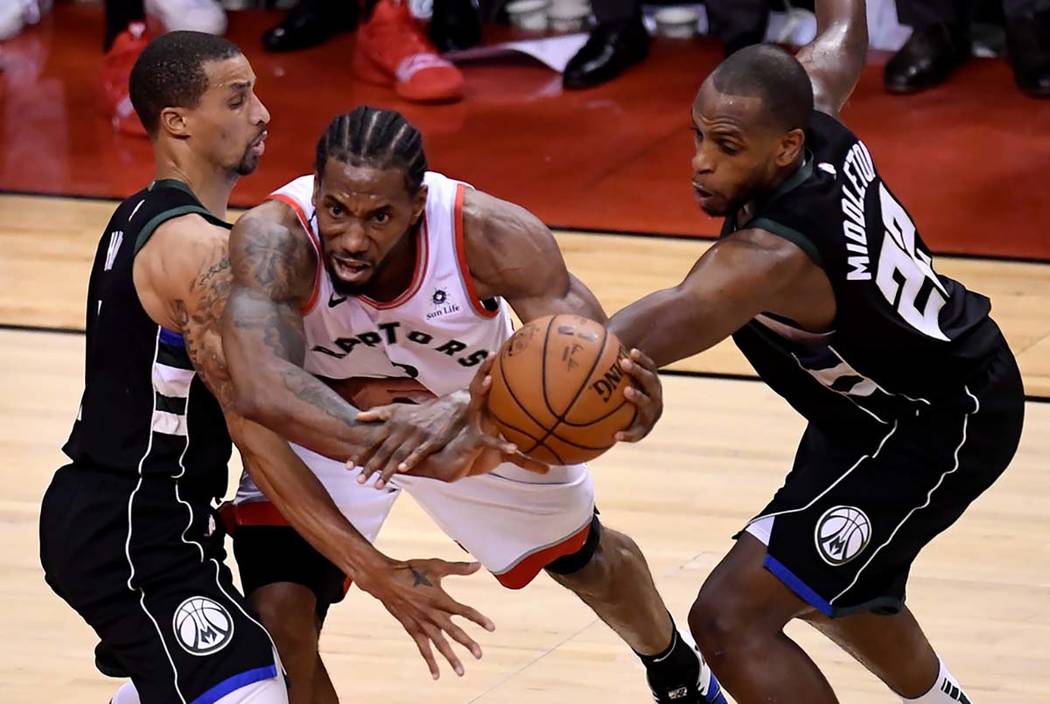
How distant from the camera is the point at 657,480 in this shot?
257 inches

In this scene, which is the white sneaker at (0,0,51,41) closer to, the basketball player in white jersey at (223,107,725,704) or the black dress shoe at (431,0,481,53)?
the black dress shoe at (431,0,481,53)

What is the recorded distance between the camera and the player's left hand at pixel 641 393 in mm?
3861

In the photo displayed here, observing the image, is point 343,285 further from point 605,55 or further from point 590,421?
point 605,55

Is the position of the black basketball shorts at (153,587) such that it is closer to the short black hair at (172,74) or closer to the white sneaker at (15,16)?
the short black hair at (172,74)

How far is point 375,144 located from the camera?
13.4 feet

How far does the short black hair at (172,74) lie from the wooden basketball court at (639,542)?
1769 millimetres

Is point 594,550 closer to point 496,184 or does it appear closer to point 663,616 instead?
point 663,616

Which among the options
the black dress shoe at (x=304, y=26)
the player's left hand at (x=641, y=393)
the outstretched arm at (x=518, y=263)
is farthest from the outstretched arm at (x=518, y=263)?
the black dress shoe at (x=304, y=26)

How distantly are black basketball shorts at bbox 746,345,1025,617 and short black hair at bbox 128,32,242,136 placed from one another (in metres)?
1.74

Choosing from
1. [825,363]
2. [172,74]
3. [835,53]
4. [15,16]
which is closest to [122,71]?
[15,16]

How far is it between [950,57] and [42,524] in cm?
734

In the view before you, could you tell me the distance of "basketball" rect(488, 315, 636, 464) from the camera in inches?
151

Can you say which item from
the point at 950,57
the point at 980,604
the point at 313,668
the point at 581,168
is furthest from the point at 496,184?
the point at 313,668

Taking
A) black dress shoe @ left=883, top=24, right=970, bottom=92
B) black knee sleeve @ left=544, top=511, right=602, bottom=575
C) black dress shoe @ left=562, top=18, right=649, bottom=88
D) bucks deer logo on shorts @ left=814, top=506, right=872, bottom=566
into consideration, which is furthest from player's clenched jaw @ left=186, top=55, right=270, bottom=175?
black dress shoe @ left=883, top=24, right=970, bottom=92
